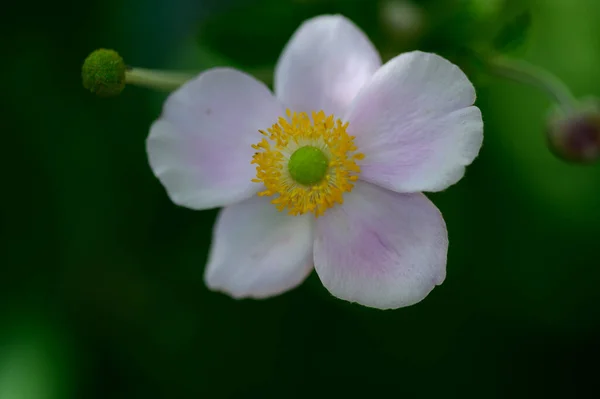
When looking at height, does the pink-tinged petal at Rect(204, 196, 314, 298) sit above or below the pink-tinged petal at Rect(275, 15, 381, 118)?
below

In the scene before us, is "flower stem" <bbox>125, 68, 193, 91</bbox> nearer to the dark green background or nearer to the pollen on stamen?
the pollen on stamen

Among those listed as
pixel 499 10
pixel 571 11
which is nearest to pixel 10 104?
pixel 499 10

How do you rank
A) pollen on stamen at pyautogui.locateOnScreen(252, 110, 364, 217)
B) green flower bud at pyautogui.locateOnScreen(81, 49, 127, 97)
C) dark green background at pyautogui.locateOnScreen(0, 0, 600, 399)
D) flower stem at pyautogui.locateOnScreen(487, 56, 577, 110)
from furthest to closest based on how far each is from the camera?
dark green background at pyautogui.locateOnScreen(0, 0, 600, 399)
flower stem at pyautogui.locateOnScreen(487, 56, 577, 110)
pollen on stamen at pyautogui.locateOnScreen(252, 110, 364, 217)
green flower bud at pyautogui.locateOnScreen(81, 49, 127, 97)

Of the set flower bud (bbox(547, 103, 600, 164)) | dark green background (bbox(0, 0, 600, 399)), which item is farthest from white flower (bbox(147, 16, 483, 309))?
dark green background (bbox(0, 0, 600, 399))

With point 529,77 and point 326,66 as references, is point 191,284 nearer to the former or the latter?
point 326,66

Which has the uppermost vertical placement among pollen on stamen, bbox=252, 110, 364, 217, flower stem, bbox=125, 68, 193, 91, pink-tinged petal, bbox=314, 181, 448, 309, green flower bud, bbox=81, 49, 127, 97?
flower stem, bbox=125, 68, 193, 91

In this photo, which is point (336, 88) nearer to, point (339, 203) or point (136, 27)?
point (339, 203)

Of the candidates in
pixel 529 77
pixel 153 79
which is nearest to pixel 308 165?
pixel 153 79

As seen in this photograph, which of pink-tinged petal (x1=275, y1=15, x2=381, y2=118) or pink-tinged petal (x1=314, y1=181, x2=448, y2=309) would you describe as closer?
pink-tinged petal (x1=314, y1=181, x2=448, y2=309)
